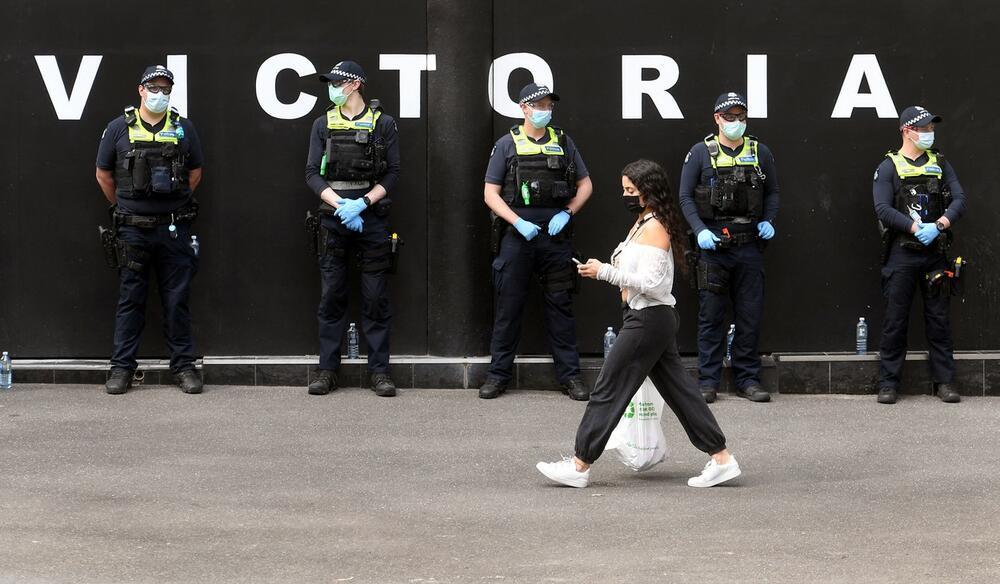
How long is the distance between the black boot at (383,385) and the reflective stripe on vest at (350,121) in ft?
6.51

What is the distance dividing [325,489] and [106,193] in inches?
176

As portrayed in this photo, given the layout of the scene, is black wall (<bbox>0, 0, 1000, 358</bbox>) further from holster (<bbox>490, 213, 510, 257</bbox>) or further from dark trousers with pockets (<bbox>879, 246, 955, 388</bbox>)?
dark trousers with pockets (<bbox>879, 246, 955, 388</bbox>)

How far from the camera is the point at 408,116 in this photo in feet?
40.7

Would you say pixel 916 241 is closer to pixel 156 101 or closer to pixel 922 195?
pixel 922 195

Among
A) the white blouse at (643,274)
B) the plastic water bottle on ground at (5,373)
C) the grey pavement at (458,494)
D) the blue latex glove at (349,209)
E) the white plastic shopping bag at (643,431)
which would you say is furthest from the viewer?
the plastic water bottle on ground at (5,373)

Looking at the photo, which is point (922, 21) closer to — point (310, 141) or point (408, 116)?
point (408, 116)

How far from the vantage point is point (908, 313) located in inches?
465

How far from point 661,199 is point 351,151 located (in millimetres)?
3822

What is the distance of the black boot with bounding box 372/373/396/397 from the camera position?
1165cm

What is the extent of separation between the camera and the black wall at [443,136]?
12.3 metres

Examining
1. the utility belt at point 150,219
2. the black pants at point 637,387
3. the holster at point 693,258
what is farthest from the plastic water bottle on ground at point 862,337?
the utility belt at point 150,219

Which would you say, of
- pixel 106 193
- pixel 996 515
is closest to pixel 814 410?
pixel 996 515

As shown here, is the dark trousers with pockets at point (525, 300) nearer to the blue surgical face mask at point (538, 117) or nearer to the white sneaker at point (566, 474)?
the blue surgical face mask at point (538, 117)

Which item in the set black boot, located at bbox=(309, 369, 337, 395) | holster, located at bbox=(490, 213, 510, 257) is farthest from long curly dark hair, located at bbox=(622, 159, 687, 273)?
black boot, located at bbox=(309, 369, 337, 395)
